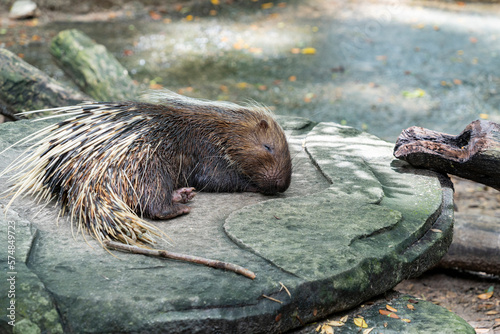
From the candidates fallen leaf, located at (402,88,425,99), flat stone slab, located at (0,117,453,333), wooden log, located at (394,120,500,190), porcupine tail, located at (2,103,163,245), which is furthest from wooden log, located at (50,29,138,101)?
fallen leaf, located at (402,88,425,99)

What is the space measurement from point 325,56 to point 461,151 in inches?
248

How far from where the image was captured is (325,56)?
9.98 meters

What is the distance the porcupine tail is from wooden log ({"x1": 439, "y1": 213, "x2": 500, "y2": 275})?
9.14ft

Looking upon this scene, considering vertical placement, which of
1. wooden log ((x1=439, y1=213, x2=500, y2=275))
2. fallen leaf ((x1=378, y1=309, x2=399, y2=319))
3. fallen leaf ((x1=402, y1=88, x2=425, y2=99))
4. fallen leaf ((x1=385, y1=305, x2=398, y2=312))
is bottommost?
wooden log ((x1=439, y1=213, x2=500, y2=275))

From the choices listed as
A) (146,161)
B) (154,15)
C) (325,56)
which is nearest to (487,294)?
(146,161)

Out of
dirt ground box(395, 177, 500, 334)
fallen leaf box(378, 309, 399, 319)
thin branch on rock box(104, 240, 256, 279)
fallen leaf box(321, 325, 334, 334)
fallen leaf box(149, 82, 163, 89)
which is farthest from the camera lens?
fallen leaf box(149, 82, 163, 89)

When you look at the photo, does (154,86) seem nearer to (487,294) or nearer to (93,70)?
(93,70)

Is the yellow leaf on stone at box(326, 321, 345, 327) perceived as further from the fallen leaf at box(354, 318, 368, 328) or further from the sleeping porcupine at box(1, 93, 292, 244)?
the sleeping porcupine at box(1, 93, 292, 244)

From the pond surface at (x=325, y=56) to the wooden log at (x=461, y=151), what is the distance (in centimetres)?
310

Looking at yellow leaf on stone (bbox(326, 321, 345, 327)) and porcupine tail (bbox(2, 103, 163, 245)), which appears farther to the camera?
porcupine tail (bbox(2, 103, 163, 245))

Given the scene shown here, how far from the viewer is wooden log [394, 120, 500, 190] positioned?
3789mm

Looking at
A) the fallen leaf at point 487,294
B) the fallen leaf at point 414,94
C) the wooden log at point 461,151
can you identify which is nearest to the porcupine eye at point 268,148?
the wooden log at point 461,151

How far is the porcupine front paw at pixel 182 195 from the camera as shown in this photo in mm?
3625

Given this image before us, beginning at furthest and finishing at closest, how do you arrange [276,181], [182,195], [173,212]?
1. [276,181]
2. [182,195]
3. [173,212]
